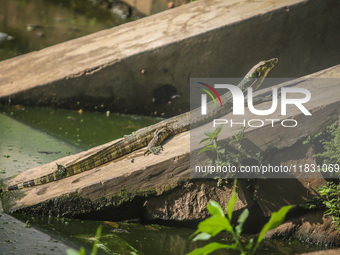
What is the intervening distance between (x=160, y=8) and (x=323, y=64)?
406 cm

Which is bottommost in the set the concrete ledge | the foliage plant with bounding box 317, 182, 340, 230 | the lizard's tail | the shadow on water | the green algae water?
the foliage plant with bounding box 317, 182, 340, 230

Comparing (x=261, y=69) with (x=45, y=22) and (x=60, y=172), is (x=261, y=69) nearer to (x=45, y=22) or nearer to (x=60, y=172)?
(x=60, y=172)

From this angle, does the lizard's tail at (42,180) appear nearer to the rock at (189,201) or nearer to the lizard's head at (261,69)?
the rock at (189,201)

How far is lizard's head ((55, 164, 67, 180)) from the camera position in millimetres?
4391

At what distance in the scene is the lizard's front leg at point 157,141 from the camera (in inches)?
169

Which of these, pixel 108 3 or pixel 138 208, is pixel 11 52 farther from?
pixel 138 208

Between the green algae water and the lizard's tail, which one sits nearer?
the lizard's tail

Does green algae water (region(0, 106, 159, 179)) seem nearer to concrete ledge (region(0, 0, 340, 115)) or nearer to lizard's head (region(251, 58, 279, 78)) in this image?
concrete ledge (region(0, 0, 340, 115))

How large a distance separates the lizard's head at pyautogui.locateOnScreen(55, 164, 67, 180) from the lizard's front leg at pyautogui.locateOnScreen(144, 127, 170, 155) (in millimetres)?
739

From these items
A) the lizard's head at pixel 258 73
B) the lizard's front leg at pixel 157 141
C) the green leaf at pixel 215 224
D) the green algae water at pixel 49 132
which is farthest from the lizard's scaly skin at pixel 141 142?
the green leaf at pixel 215 224

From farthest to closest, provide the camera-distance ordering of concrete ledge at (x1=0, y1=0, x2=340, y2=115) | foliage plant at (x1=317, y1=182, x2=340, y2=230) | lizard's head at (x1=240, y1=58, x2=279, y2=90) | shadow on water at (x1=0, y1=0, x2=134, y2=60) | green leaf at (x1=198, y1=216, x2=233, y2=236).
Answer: shadow on water at (x1=0, y1=0, x2=134, y2=60) < concrete ledge at (x1=0, y1=0, x2=340, y2=115) < lizard's head at (x1=240, y1=58, x2=279, y2=90) < foliage plant at (x1=317, y1=182, x2=340, y2=230) < green leaf at (x1=198, y1=216, x2=233, y2=236)

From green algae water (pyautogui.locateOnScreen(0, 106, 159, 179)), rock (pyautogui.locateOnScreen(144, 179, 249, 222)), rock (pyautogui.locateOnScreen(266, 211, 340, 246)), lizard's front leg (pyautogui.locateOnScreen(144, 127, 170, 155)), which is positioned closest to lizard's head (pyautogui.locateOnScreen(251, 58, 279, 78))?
lizard's front leg (pyautogui.locateOnScreen(144, 127, 170, 155))

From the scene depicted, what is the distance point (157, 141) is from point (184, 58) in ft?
7.09

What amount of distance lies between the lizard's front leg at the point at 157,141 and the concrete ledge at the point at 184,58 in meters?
1.94
